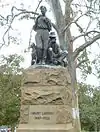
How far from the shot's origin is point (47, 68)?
12625mm

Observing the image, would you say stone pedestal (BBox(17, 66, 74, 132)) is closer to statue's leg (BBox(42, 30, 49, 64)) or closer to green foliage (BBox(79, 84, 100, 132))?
statue's leg (BBox(42, 30, 49, 64))

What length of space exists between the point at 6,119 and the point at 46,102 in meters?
24.5

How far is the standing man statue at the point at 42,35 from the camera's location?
12836 mm

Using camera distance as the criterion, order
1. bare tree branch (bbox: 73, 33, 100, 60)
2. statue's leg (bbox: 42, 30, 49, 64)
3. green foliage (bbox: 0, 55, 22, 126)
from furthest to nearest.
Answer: green foliage (bbox: 0, 55, 22, 126), bare tree branch (bbox: 73, 33, 100, 60), statue's leg (bbox: 42, 30, 49, 64)

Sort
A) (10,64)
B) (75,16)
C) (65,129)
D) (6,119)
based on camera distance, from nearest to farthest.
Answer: (65,129) < (75,16) < (10,64) < (6,119)

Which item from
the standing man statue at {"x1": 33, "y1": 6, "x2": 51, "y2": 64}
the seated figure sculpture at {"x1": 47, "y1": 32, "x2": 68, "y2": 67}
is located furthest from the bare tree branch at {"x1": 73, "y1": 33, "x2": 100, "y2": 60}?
the standing man statue at {"x1": 33, "y1": 6, "x2": 51, "y2": 64}

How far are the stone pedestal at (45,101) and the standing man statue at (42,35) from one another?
396mm

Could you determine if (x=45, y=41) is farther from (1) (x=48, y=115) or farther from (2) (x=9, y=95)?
(2) (x=9, y=95)

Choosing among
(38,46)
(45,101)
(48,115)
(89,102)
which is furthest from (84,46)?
(89,102)

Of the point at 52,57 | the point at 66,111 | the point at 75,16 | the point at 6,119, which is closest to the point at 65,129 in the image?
the point at 66,111

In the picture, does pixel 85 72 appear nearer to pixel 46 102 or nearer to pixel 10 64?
pixel 10 64

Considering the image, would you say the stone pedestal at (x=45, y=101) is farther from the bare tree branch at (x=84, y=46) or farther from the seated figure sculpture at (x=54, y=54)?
the bare tree branch at (x=84, y=46)

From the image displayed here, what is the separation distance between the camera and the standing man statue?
12836 mm

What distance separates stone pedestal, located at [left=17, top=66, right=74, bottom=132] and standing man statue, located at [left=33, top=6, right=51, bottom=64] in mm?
396
